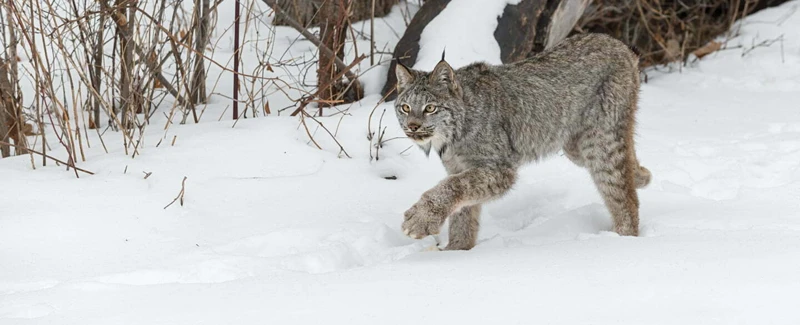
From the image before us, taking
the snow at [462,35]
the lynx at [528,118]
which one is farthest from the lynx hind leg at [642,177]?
the snow at [462,35]

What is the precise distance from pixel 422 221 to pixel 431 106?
648mm

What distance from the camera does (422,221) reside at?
4.29 m

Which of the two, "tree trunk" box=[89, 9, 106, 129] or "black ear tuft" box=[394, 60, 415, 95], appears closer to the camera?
"black ear tuft" box=[394, 60, 415, 95]

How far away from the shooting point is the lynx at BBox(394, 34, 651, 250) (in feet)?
15.2

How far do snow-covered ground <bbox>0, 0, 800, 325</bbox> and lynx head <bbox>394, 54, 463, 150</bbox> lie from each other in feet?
1.99

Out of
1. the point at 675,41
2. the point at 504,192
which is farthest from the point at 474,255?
the point at 675,41

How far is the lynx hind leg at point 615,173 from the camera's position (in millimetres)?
5008

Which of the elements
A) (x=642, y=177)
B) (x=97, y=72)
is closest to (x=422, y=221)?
(x=642, y=177)

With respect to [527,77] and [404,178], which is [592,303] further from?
[404,178]

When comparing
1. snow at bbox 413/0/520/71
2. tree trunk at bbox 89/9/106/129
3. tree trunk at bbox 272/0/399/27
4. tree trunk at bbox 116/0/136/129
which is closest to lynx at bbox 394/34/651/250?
snow at bbox 413/0/520/71

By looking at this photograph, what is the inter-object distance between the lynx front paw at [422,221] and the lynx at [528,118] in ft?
0.86

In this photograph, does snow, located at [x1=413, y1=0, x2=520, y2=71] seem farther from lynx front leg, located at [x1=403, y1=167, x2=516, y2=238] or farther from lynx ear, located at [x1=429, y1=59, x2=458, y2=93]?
lynx front leg, located at [x1=403, y1=167, x2=516, y2=238]

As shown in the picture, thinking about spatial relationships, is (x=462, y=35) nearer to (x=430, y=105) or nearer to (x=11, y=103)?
(x=430, y=105)

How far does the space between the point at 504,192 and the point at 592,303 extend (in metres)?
1.28
